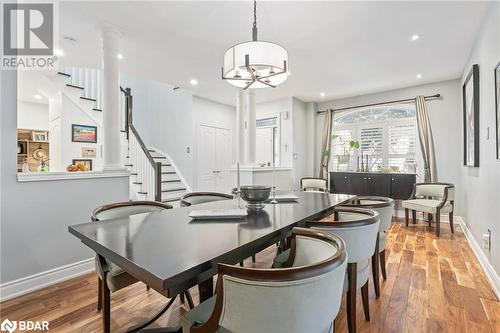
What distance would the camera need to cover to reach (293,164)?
5988 millimetres

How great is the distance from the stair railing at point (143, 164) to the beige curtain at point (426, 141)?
16.1 ft

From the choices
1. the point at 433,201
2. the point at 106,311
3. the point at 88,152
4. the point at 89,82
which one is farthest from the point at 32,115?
the point at 433,201

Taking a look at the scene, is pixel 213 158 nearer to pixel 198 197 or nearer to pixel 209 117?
pixel 209 117

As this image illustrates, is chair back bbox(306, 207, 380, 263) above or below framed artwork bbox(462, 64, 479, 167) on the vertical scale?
below

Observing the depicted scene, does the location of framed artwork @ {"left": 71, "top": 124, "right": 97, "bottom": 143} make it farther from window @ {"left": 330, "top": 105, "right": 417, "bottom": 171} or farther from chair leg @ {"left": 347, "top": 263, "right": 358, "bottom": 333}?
chair leg @ {"left": 347, "top": 263, "right": 358, "bottom": 333}

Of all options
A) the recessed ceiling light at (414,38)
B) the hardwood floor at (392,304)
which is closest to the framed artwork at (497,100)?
the recessed ceiling light at (414,38)

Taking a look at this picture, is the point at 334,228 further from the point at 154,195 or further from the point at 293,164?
the point at 293,164

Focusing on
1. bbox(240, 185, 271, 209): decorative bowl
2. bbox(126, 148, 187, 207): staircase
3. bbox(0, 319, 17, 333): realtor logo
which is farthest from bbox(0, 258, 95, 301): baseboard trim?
bbox(240, 185, 271, 209): decorative bowl

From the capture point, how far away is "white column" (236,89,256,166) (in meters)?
4.80

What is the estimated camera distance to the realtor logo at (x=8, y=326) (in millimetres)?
1711

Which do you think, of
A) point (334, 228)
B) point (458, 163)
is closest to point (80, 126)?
point (334, 228)

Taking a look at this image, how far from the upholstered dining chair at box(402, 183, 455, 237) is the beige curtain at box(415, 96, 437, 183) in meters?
0.40

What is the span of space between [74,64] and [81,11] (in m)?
1.75

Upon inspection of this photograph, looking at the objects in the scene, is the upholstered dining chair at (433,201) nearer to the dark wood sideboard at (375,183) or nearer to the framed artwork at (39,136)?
the dark wood sideboard at (375,183)
